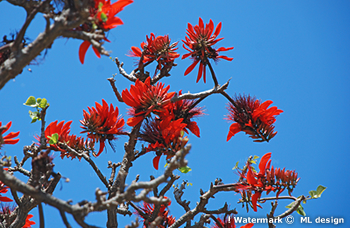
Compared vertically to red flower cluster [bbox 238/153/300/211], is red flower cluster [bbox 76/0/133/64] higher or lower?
higher

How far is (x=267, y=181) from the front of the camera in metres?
1.40

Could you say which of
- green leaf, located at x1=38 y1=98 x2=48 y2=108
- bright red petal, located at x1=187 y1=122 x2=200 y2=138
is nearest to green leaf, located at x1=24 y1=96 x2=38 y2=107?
green leaf, located at x1=38 y1=98 x2=48 y2=108

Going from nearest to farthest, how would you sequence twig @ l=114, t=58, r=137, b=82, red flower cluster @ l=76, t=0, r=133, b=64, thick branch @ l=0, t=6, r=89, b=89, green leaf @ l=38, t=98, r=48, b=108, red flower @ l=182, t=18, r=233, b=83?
thick branch @ l=0, t=6, r=89, b=89 → red flower cluster @ l=76, t=0, r=133, b=64 → green leaf @ l=38, t=98, r=48, b=108 → red flower @ l=182, t=18, r=233, b=83 → twig @ l=114, t=58, r=137, b=82

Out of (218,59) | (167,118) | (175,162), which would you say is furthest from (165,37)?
(175,162)

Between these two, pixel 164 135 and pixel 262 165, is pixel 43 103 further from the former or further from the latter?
pixel 262 165

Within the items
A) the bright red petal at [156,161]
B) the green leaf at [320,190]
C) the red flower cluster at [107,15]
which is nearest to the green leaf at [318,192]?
the green leaf at [320,190]

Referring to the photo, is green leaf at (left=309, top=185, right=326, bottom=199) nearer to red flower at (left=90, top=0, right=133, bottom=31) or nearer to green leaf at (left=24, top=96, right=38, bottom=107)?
red flower at (left=90, top=0, right=133, bottom=31)

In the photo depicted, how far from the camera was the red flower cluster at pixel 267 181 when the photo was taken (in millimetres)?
1327

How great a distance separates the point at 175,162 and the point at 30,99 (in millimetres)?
605

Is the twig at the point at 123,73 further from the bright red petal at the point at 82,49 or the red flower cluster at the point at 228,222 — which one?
the red flower cluster at the point at 228,222

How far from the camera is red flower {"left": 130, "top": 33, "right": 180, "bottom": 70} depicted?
1.65 m

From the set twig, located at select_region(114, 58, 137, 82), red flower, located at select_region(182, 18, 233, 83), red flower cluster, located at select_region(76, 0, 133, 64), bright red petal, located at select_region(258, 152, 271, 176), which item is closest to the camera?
red flower cluster, located at select_region(76, 0, 133, 64)

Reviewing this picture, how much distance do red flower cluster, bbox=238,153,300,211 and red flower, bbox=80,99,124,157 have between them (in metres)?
0.62

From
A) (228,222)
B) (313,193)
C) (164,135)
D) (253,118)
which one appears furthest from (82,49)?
(228,222)
